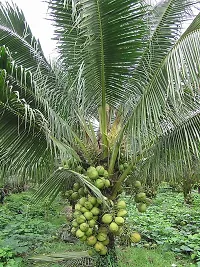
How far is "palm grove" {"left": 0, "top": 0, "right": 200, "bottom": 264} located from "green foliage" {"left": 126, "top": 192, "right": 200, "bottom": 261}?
2652mm

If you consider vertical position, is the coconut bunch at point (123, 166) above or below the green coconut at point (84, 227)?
above

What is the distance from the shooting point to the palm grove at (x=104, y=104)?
9.41ft

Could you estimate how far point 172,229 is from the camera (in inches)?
272

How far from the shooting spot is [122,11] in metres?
2.82

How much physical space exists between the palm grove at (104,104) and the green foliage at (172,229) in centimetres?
265

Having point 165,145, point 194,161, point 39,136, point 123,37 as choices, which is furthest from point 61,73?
point 194,161

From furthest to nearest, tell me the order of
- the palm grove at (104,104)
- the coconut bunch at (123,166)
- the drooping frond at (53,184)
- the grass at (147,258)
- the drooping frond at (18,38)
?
the grass at (147,258)
the drooping frond at (18,38)
the coconut bunch at (123,166)
the drooping frond at (53,184)
the palm grove at (104,104)

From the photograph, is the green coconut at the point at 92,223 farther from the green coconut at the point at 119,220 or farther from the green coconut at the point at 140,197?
the green coconut at the point at 140,197

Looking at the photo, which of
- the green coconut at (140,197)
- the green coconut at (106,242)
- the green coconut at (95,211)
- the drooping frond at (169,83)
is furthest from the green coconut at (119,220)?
the drooping frond at (169,83)

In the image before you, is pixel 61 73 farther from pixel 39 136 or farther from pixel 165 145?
pixel 165 145

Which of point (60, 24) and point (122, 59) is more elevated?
point (60, 24)

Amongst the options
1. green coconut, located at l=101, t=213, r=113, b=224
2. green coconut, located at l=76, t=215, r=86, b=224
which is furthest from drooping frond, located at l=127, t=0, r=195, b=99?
green coconut, located at l=76, t=215, r=86, b=224

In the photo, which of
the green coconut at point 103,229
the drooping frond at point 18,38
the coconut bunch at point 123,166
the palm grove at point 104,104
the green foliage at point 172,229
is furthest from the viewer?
the green foliage at point 172,229

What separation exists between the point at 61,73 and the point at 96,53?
1.08 metres
